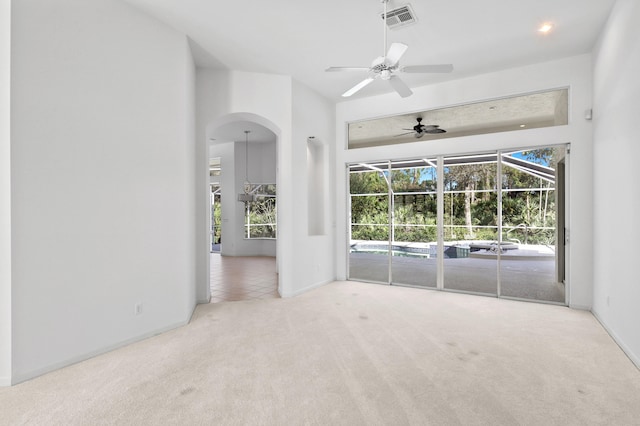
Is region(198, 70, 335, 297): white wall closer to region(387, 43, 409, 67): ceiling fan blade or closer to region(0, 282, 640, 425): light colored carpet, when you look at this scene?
region(0, 282, 640, 425): light colored carpet

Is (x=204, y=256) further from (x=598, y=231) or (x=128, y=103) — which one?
(x=598, y=231)

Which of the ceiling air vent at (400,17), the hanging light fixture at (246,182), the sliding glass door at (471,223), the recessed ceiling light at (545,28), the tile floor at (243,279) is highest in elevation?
the recessed ceiling light at (545,28)

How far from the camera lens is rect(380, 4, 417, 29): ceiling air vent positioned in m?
3.36

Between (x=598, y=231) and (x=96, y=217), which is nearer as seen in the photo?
(x=96, y=217)

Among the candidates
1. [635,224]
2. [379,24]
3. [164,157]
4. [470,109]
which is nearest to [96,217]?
[164,157]

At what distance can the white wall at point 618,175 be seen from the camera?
2.92 metres

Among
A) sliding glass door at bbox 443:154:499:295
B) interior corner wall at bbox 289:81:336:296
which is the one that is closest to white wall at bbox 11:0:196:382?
interior corner wall at bbox 289:81:336:296

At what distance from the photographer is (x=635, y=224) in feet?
9.50

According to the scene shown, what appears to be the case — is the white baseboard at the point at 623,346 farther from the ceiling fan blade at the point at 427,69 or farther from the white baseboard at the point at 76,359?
the white baseboard at the point at 76,359

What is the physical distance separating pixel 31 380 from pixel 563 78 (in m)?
6.59

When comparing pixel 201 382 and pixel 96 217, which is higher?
pixel 96 217

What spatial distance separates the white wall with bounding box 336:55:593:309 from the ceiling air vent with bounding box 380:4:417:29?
2.02 m

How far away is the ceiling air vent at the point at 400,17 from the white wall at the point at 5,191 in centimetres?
320

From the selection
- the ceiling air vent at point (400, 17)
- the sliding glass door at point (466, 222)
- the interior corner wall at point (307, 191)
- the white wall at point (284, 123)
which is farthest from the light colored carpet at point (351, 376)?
the ceiling air vent at point (400, 17)
